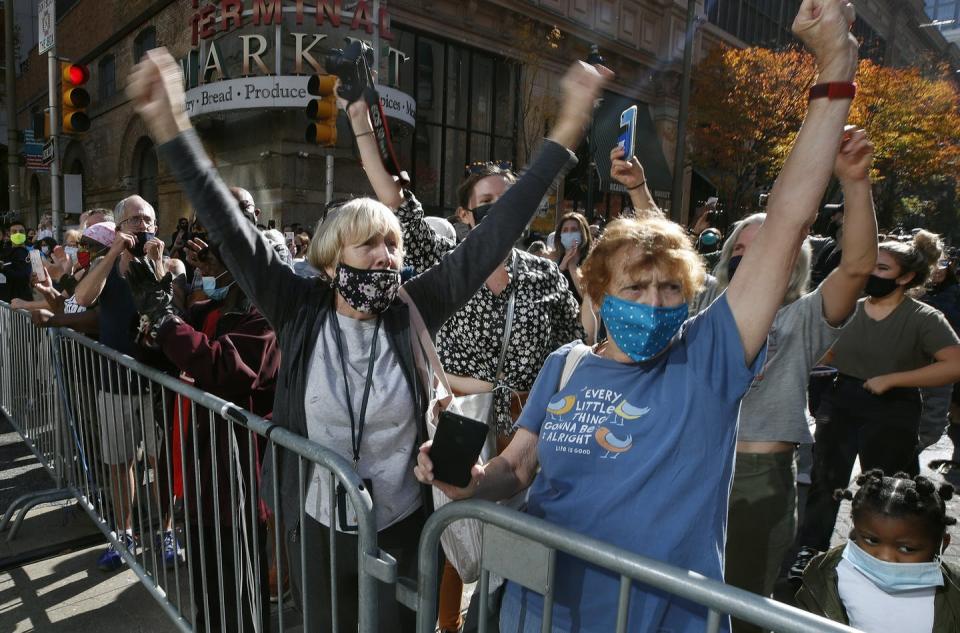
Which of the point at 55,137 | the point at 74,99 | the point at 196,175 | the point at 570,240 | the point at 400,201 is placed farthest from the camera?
the point at 55,137

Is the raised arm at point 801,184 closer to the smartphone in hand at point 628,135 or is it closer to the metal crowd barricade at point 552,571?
the metal crowd barricade at point 552,571

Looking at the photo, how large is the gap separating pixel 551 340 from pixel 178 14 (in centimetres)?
1862

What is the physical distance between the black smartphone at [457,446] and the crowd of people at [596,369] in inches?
2.1

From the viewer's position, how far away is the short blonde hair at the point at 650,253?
5.33ft

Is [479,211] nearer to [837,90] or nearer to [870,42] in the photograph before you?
[837,90]

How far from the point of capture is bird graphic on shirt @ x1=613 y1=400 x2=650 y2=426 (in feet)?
4.94

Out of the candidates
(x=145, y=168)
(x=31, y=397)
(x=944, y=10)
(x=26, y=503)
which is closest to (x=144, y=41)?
(x=145, y=168)

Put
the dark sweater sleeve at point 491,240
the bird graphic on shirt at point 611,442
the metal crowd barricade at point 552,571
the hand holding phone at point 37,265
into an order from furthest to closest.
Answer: the hand holding phone at point 37,265
the dark sweater sleeve at point 491,240
the bird graphic on shirt at point 611,442
the metal crowd barricade at point 552,571

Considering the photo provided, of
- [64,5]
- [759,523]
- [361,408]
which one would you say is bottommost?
[759,523]

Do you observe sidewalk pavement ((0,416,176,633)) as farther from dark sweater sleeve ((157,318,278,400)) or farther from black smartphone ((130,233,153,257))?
black smartphone ((130,233,153,257))

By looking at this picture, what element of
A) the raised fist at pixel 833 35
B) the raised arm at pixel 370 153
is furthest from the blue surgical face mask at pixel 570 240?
the raised fist at pixel 833 35

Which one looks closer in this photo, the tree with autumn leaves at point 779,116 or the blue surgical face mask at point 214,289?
the blue surgical face mask at point 214,289

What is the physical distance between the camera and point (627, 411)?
1.52 m

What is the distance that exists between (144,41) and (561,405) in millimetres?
23137
